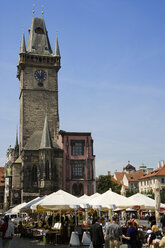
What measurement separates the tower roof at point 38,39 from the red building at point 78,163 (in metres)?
18.5

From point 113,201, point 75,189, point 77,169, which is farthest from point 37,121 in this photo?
point 113,201

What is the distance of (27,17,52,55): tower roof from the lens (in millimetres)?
63344

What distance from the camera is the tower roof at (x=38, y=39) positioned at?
6334 cm

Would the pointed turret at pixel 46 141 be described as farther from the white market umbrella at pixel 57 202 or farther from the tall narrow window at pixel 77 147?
the white market umbrella at pixel 57 202

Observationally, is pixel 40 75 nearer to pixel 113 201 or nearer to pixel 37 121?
pixel 37 121

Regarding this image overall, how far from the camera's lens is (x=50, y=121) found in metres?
59.9

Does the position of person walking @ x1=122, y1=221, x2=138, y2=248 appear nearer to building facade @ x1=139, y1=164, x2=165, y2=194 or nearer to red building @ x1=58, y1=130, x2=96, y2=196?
red building @ x1=58, y1=130, x2=96, y2=196

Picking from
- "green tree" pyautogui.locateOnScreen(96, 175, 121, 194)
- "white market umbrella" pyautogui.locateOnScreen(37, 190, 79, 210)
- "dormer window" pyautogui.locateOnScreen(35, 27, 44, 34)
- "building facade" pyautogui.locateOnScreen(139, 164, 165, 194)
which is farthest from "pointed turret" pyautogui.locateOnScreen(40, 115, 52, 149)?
"building facade" pyautogui.locateOnScreen(139, 164, 165, 194)

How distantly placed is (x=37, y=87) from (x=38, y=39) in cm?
1084

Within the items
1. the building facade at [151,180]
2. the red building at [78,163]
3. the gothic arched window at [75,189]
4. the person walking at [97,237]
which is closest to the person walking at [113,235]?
the person walking at [97,237]

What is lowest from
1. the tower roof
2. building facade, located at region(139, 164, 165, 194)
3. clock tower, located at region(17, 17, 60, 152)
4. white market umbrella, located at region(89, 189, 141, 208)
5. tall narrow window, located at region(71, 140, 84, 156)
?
white market umbrella, located at region(89, 189, 141, 208)

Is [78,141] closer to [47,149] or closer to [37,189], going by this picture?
[47,149]

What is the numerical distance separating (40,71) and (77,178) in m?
21.8

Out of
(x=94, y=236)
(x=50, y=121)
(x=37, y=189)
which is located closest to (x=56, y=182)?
(x=37, y=189)
